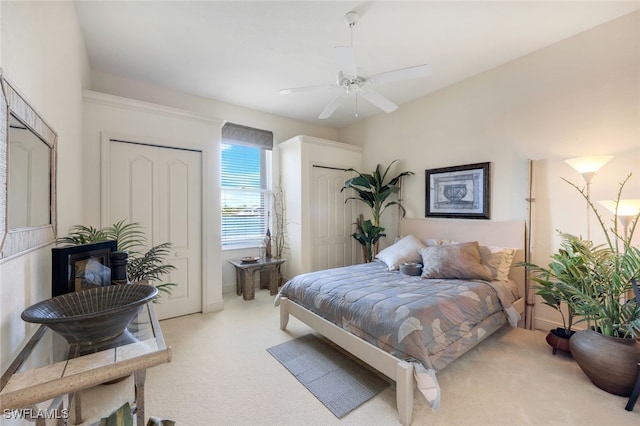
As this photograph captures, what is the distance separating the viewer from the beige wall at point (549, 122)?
7.86 feet

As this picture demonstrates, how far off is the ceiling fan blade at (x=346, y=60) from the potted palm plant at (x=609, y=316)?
7.30 ft

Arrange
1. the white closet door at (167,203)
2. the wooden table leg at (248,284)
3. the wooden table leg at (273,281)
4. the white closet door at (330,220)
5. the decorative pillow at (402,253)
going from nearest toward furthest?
the white closet door at (167,203)
the decorative pillow at (402,253)
the wooden table leg at (248,284)
the wooden table leg at (273,281)
the white closet door at (330,220)

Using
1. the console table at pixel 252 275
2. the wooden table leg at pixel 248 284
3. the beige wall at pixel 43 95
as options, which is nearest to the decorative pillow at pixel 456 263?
the console table at pixel 252 275

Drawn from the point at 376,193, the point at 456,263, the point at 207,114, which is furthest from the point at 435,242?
the point at 207,114

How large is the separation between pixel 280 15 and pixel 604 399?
3803 millimetres

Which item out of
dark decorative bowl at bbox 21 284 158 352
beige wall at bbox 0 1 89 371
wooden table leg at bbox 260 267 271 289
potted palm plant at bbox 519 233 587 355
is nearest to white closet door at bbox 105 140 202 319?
beige wall at bbox 0 1 89 371

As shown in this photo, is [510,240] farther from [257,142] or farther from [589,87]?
[257,142]

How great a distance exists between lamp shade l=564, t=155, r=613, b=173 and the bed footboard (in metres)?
2.40

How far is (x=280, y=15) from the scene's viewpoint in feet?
7.43

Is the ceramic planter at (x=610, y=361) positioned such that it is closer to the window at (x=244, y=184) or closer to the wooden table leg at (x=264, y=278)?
the wooden table leg at (x=264, y=278)

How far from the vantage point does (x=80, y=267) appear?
151 centimetres

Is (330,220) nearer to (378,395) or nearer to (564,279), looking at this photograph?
(378,395)

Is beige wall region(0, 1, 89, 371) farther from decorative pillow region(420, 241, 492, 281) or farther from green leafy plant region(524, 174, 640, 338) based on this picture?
green leafy plant region(524, 174, 640, 338)

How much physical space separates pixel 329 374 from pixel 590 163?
2.93 meters
